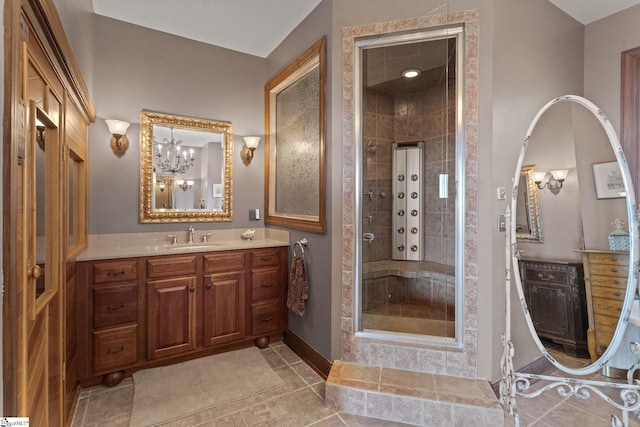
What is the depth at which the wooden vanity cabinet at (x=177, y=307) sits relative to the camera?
7.31 ft

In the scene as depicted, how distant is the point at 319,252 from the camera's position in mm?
2506

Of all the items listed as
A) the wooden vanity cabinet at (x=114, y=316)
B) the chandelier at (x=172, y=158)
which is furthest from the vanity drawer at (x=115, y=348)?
the chandelier at (x=172, y=158)

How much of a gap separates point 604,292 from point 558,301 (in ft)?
0.78

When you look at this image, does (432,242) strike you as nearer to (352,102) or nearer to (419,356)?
(419,356)

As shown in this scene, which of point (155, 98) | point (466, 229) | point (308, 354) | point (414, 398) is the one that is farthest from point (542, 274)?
point (155, 98)

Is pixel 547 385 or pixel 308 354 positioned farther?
pixel 308 354

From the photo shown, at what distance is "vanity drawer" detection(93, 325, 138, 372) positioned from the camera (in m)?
2.21

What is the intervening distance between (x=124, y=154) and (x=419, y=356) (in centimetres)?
297

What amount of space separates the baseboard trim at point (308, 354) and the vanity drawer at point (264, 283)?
1.41 ft

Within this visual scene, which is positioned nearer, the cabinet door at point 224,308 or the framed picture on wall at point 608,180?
the framed picture on wall at point 608,180

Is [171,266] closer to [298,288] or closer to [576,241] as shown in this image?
[298,288]

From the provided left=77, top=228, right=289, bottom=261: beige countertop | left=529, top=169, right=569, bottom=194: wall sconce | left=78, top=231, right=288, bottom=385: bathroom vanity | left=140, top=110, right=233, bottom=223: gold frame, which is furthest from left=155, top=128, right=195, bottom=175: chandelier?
left=529, top=169, right=569, bottom=194: wall sconce

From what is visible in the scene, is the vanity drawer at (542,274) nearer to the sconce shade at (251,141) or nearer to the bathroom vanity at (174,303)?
the bathroom vanity at (174,303)

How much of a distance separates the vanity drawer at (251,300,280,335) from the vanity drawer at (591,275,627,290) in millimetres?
2409
